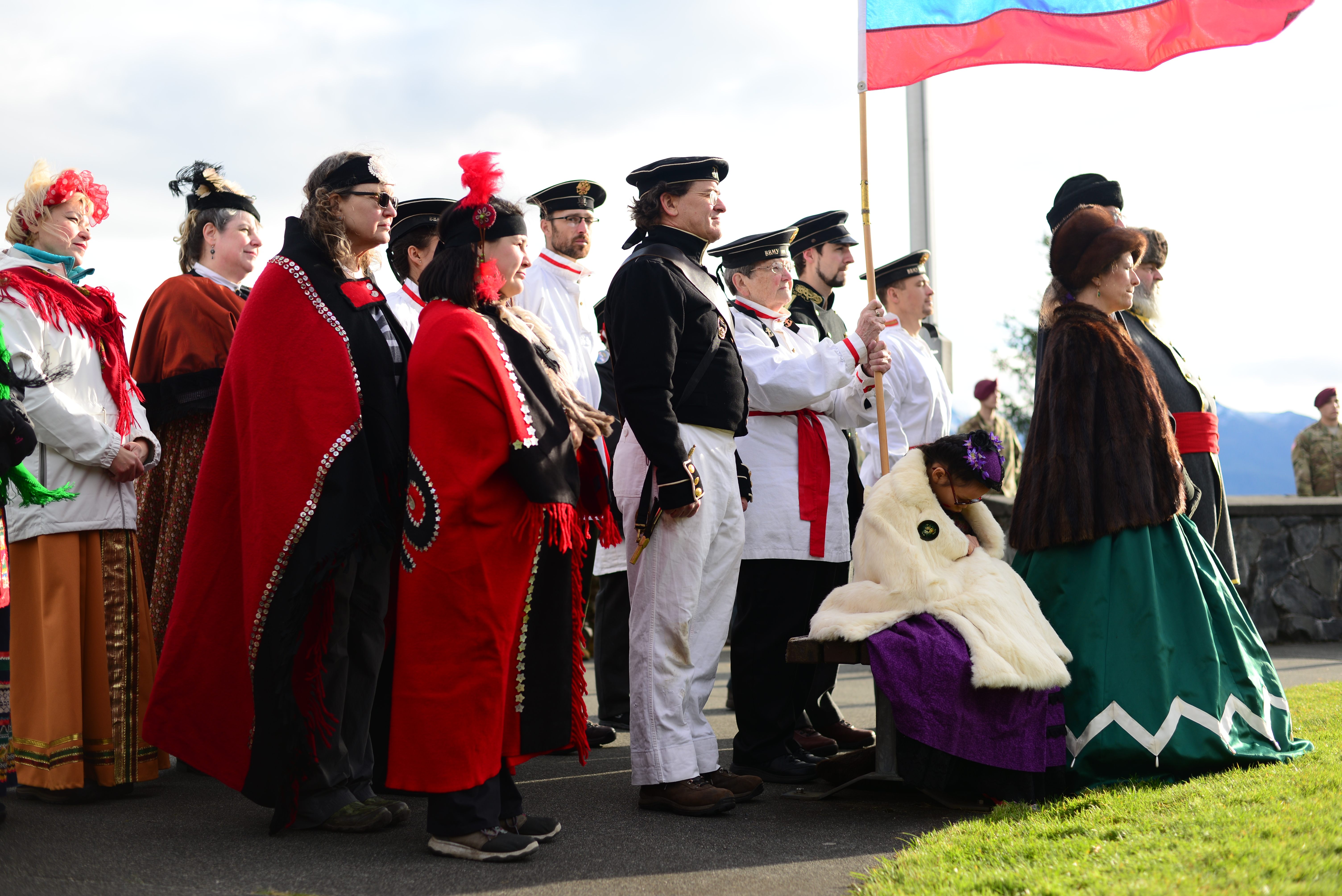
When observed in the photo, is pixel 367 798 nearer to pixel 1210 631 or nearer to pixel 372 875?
pixel 372 875

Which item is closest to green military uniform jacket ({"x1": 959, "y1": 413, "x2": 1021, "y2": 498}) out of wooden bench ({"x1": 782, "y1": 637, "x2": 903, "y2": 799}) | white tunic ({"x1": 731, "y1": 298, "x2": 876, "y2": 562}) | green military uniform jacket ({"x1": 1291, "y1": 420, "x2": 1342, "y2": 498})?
green military uniform jacket ({"x1": 1291, "y1": 420, "x2": 1342, "y2": 498})

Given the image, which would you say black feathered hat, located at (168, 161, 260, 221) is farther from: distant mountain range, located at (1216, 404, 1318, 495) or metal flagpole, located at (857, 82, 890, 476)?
distant mountain range, located at (1216, 404, 1318, 495)

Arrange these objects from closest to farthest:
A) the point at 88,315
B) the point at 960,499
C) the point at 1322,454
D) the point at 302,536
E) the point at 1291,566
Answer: the point at 302,536, the point at 960,499, the point at 88,315, the point at 1291,566, the point at 1322,454

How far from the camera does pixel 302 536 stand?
349 cm

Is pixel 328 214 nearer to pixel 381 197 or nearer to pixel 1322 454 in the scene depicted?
pixel 381 197

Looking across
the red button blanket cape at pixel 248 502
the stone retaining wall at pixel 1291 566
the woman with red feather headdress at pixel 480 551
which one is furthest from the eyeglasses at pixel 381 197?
the stone retaining wall at pixel 1291 566

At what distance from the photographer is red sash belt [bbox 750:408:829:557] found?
4.68 m

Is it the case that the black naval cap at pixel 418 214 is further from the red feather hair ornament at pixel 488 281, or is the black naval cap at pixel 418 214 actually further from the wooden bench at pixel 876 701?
the wooden bench at pixel 876 701

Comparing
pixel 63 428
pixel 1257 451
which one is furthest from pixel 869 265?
pixel 1257 451

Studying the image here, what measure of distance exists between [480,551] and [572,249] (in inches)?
127

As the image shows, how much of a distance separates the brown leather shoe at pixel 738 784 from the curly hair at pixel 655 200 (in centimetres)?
197

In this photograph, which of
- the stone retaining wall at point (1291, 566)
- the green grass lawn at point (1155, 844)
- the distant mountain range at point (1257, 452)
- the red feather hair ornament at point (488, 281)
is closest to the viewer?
the green grass lawn at point (1155, 844)

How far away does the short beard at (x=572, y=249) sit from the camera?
6211mm

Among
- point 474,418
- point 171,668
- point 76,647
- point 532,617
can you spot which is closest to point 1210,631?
point 532,617
